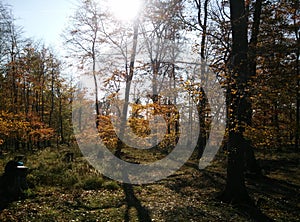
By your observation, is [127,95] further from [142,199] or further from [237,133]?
[237,133]

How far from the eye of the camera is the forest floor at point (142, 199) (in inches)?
260

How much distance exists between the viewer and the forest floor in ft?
21.7

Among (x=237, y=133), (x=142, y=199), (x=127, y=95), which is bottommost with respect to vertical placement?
(x=142, y=199)

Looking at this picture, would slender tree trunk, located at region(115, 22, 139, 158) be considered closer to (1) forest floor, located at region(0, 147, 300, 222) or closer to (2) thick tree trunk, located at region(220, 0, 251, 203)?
(1) forest floor, located at region(0, 147, 300, 222)

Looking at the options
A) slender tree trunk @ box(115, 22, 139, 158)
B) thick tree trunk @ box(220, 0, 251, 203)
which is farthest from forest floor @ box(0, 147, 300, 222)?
slender tree trunk @ box(115, 22, 139, 158)

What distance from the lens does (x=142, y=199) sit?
8.45 metres

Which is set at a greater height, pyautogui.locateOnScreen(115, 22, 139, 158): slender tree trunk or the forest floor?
pyautogui.locateOnScreen(115, 22, 139, 158): slender tree trunk

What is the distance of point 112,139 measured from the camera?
42.1 ft

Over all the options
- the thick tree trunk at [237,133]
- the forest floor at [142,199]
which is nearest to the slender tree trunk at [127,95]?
the forest floor at [142,199]

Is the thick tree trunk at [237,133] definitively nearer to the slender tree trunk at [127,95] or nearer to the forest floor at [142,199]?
the forest floor at [142,199]

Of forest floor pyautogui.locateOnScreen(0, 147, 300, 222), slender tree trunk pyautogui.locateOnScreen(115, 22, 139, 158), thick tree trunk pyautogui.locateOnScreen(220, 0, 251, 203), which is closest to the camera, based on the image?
forest floor pyautogui.locateOnScreen(0, 147, 300, 222)

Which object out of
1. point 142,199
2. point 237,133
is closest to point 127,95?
point 142,199

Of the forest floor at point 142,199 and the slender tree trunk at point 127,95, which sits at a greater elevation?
the slender tree trunk at point 127,95

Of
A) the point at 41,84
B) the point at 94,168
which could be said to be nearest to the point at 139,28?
the point at 94,168
